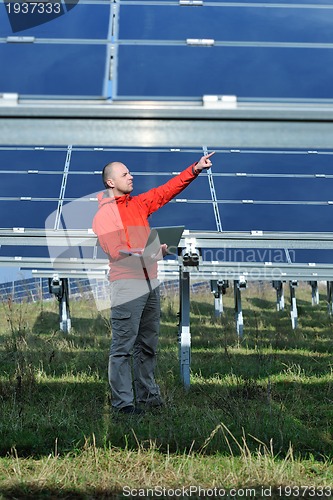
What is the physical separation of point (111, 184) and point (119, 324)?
0.92 m

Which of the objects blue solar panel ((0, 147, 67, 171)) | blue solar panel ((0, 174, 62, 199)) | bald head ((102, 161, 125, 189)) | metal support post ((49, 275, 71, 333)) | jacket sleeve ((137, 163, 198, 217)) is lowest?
metal support post ((49, 275, 71, 333))

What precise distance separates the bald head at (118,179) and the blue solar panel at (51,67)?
0.70m

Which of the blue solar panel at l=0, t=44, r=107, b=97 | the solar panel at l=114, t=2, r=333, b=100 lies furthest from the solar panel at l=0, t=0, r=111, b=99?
the solar panel at l=114, t=2, r=333, b=100

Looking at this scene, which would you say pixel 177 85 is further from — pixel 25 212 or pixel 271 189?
pixel 271 189

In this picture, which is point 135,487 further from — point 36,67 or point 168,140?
point 36,67

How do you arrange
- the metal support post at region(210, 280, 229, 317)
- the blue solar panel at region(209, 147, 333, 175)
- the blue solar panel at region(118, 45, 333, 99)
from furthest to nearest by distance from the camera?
the metal support post at region(210, 280, 229, 317) → the blue solar panel at region(209, 147, 333, 175) → the blue solar panel at region(118, 45, 333, 99)

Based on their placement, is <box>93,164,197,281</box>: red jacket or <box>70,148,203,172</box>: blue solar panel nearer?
<box>93,164,197,281</box>: red jacket

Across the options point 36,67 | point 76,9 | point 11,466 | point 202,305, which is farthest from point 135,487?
point 202,305

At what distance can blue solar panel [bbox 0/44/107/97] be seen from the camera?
390 cm

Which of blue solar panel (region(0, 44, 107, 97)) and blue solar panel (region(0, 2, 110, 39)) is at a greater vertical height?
blue solar panel (region(0, 2, 110, 39))

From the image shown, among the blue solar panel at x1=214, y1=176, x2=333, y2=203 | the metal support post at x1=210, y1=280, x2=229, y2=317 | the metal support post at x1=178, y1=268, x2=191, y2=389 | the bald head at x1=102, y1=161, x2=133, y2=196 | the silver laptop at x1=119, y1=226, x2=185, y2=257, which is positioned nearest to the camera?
the silver laptop at x1=119, y1=226, x2=185, y2=257

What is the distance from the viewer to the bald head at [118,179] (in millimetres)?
4664

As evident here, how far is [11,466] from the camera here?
3.31 meters

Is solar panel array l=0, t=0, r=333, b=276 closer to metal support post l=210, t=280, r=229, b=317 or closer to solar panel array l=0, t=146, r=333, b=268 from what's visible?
solar panel array l=0, t=146, r=333, b=268
